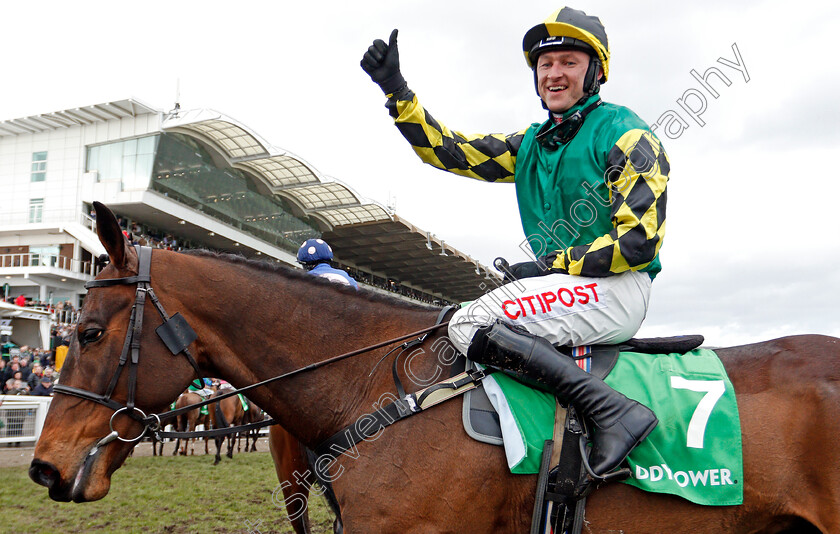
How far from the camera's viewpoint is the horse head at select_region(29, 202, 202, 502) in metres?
2.19

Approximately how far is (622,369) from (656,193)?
0.67 m

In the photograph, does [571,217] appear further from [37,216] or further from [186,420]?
[37,216]

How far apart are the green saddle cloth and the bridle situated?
1.64 feet

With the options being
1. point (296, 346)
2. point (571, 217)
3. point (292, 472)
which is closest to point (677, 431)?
point (571, 217)

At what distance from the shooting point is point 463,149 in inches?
112

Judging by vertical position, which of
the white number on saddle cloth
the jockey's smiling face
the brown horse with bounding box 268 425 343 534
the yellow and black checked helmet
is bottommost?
the brown horse with bounding box 268 425 343 534

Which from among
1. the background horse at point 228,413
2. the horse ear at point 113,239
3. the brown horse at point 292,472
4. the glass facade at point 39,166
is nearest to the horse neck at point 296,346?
the horse ear at point 113,239

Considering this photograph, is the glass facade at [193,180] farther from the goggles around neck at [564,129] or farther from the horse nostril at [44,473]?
the goggles around neck at [564,129]

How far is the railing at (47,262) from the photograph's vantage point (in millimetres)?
27125

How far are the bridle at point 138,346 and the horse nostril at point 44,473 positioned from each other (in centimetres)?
13

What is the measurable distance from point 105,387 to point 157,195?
28213mm

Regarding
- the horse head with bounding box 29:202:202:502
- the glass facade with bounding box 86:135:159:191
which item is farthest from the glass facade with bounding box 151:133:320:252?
the horse head with bounding box 29:202:202:502

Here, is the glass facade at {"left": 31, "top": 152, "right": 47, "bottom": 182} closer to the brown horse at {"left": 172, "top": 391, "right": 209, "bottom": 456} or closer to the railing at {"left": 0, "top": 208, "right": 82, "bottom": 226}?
the railing at {"left": 0, "top": 208, "right": 82, "bottom": 226}

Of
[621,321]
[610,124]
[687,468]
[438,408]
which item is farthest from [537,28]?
[687,468]
